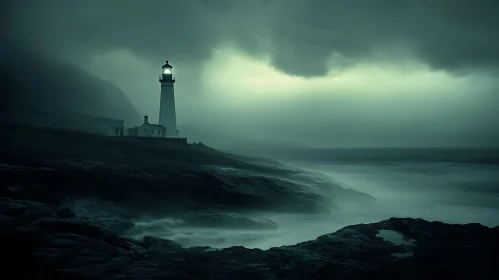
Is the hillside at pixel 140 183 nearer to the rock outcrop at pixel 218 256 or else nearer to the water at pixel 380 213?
the water at pixel 380 213

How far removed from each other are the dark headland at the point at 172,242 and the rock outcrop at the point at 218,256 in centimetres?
3

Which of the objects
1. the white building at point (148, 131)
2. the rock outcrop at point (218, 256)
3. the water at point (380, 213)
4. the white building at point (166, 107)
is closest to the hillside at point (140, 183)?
the water at point (380, 213)

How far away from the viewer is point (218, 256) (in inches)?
401

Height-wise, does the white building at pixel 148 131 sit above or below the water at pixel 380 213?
above

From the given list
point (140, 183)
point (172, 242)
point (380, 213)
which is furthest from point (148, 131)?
point (172, 242)

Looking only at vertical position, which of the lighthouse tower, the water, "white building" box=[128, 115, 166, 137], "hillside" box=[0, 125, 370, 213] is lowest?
the water

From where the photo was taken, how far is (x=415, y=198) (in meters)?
31.0

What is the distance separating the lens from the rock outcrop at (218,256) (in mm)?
8156

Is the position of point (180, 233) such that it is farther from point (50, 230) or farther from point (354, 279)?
point (354, 279)

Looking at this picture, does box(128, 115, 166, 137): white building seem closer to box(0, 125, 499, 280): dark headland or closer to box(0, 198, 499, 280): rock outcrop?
box(0, 125, 499, 280): dark headland

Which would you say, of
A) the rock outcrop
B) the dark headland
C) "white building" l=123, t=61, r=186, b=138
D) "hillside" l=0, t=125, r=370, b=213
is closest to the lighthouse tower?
"white building" l=123, t=61, r=186, b=138

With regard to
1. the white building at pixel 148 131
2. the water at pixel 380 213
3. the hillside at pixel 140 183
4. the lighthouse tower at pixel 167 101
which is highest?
the lighthouse tower at pixel 167 101

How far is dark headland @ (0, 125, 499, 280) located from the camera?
8539 millimetres

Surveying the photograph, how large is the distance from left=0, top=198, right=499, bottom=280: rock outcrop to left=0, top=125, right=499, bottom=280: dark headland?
1.0 inches
